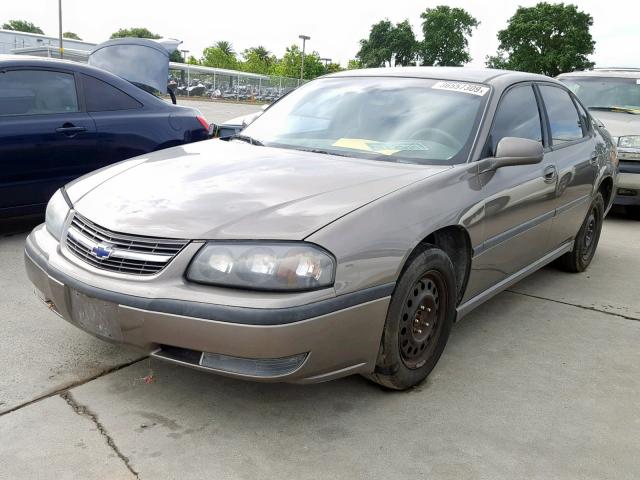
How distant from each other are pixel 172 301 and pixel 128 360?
0.96 metres

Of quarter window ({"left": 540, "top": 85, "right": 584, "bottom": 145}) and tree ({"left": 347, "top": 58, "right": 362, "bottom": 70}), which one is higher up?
tree ({"left": 347, "top": 58, "right": 362, "bottom": 70})

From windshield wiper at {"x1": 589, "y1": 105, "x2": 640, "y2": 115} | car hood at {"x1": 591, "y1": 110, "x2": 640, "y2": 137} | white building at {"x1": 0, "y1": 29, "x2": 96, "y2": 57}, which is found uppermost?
white building at {"x1": 0, "y1": 29, "x2": 96, "y2": 57}

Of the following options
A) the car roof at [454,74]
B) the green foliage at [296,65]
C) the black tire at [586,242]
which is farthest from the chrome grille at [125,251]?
the green foliage at [296,65]

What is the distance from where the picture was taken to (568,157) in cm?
409

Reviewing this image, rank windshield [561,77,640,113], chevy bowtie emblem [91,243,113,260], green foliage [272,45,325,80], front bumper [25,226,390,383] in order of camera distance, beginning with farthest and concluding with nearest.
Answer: green foliage [272,45,325,80], windshield [561,77,640,113], chevy bowtie emblem [91,243,113,260], front bumper [25,226,390,383]

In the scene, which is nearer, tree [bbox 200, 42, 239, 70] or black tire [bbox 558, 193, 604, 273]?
black tire [bbox 558, 193, 604, 273]

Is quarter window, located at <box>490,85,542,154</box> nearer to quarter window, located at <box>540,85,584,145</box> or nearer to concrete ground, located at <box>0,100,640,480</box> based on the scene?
quarter window, located at <box>540,85,584,145</box>

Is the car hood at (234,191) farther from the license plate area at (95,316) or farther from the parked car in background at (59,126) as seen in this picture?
the parked car in background at (59,126)

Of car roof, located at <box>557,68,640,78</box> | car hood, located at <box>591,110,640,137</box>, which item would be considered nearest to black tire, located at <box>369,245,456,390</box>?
car hood, located at <box>591,110,640,137</box>

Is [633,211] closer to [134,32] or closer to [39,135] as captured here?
[39,135]

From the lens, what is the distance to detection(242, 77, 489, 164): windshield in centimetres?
315

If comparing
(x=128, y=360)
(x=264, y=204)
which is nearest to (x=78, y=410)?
(x=128, y=360)

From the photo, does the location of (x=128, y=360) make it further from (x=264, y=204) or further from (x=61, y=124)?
(x=61, y=124)

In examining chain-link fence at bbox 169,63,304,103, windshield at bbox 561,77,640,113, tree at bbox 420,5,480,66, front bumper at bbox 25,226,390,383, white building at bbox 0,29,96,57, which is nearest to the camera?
front bumper at bbox 25,226,390,383
